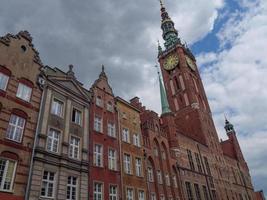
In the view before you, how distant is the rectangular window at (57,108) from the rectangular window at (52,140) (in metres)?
1.80

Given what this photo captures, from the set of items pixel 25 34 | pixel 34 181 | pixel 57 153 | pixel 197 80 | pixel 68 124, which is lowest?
pixel 34 181

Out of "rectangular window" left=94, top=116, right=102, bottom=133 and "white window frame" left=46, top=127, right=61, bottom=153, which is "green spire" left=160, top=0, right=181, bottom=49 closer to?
"rectangular window" left=94, top=116, right=102, bottom=133

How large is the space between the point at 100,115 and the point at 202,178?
79.7 feet

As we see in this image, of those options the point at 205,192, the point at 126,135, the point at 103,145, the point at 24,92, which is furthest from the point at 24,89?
the point at 205,192

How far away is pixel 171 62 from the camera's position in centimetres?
6644

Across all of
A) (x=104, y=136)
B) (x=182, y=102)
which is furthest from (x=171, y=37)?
(x=104, y=136)

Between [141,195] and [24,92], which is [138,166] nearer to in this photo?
[141,195]

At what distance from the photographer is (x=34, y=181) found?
17.0 meters

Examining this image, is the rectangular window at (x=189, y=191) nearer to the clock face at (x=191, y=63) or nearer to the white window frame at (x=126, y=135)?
the white window frame at (x=126, y=135)

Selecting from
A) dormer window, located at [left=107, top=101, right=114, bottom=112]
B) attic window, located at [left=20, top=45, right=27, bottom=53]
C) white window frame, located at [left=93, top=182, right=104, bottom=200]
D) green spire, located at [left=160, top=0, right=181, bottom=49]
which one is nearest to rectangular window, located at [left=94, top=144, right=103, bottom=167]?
white window frame, located at [left=93, top=182, right=104, bottom=200]

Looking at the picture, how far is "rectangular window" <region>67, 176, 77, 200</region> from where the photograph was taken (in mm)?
19244

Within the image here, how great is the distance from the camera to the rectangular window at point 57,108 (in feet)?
70.4

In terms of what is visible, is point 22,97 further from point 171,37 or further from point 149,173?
point 171,37

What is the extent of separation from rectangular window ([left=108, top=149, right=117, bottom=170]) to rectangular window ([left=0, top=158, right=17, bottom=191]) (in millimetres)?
9896
